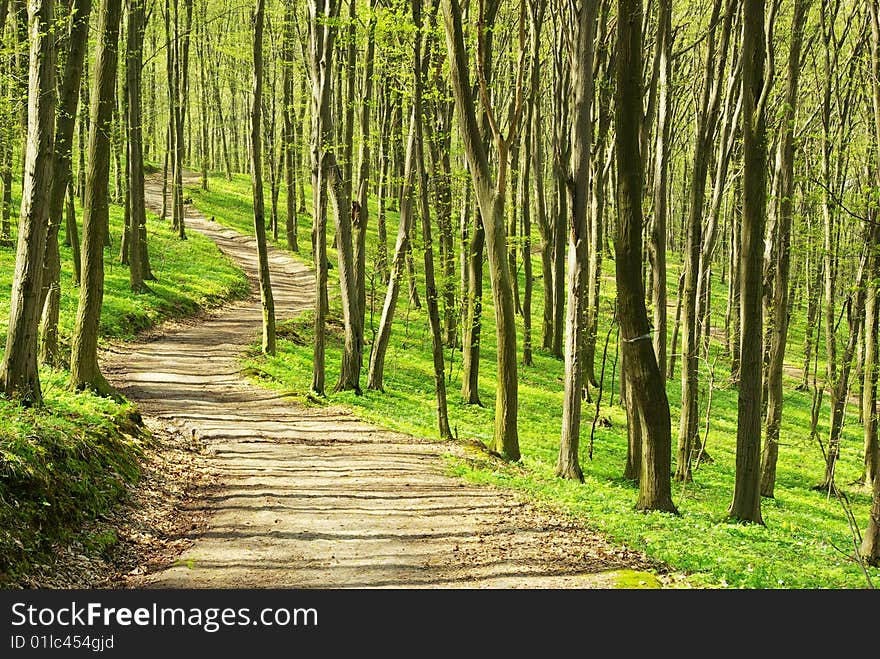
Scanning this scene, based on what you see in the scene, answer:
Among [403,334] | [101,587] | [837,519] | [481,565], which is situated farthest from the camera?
[403,334]

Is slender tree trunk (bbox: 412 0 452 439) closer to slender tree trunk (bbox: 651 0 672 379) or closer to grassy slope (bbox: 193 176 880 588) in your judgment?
grassy slope (bbox: 193 176 880 588)

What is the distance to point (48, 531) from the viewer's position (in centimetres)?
655

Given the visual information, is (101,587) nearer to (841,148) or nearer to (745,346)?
(745,346)

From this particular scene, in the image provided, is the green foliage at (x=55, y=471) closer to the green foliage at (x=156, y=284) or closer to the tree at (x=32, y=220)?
the tree at (x=32, y=220)

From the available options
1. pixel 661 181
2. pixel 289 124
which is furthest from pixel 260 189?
pixel 289 124

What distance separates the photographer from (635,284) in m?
9.29

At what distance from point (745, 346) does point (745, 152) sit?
2591mm

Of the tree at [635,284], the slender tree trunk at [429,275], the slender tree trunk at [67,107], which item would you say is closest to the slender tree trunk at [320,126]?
the slender tree trunk at [429,275]

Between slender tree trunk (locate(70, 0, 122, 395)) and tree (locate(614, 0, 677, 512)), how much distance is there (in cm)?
687

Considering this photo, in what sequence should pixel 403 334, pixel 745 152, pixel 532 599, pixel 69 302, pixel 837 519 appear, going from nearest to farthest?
pixel 532 599, pixel 745 152, pixel 837 519, pixel 69 302, pixel 403 334

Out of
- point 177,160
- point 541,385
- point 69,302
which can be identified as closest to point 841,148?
point 541,385

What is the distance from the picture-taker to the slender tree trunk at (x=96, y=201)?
10914 mm

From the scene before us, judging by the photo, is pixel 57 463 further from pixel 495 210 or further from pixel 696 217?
pixel 696 217

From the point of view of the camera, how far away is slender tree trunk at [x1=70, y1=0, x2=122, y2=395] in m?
10.9
